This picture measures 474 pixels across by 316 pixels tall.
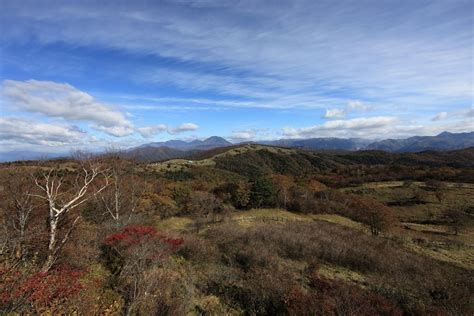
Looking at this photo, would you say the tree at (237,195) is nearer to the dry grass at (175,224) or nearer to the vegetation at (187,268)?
the dry grass at (175,224)

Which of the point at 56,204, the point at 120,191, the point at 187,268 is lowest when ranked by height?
the point at 187,268

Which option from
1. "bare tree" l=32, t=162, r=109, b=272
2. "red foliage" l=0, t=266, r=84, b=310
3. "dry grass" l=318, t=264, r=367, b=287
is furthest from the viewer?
"dry grass" l=318, t=264, r=367, b=287

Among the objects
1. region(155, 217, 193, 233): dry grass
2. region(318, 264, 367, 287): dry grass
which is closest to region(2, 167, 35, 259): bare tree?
region(155, 217, 193, 233): dry grass

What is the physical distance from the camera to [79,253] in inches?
566

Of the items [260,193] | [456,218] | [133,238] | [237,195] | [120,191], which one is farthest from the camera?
[456,218]

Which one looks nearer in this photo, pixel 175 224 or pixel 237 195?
pixel 175 224

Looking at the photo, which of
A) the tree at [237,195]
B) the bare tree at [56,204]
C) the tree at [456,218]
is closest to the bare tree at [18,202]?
the bare tree at [56,204]

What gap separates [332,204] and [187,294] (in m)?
41.7

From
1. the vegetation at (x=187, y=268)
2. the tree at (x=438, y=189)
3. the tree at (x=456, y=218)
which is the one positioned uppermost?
the vegetation at (x=187, y=268)

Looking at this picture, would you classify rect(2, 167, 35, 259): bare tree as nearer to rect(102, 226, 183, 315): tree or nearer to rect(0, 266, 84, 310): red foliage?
rect(102, 226, 183, 315): tree

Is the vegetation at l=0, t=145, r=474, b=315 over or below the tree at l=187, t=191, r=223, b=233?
over

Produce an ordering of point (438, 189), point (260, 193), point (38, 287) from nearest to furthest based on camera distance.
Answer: point (38, 287) < point (260, 193) < point (438, 189)

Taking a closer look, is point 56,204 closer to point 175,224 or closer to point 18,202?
point 18,202

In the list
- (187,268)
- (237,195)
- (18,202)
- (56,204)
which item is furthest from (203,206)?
(18,202)
